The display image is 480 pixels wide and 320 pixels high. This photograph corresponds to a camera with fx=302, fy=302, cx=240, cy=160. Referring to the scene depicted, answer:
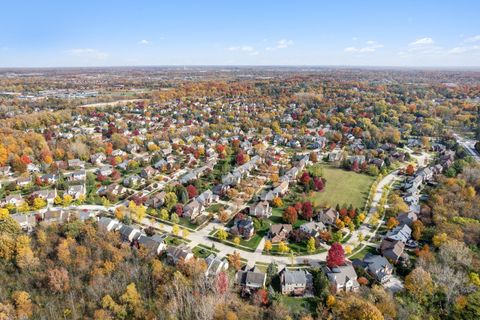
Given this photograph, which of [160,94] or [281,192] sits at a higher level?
[160,94]

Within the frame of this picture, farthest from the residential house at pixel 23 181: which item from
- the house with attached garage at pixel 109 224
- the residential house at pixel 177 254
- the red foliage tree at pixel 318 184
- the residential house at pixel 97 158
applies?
the red foliage tree at pixel 318 184

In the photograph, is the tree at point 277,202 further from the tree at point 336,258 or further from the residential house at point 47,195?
the residential house at point 47,195

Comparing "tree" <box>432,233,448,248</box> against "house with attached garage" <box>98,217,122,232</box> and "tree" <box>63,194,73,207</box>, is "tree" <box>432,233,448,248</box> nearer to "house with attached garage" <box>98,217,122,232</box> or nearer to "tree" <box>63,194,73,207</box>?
"house with attached garage" <box>98,217,122,232</box>

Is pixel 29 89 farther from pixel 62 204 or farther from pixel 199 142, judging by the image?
pixel 62 204

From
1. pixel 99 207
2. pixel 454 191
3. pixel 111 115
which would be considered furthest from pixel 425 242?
pixel 111 115

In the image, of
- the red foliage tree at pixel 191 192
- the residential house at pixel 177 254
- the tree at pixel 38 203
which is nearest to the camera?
the residential house at pixel 177 254

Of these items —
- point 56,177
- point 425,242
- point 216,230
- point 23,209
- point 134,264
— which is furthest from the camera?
point 56,177
